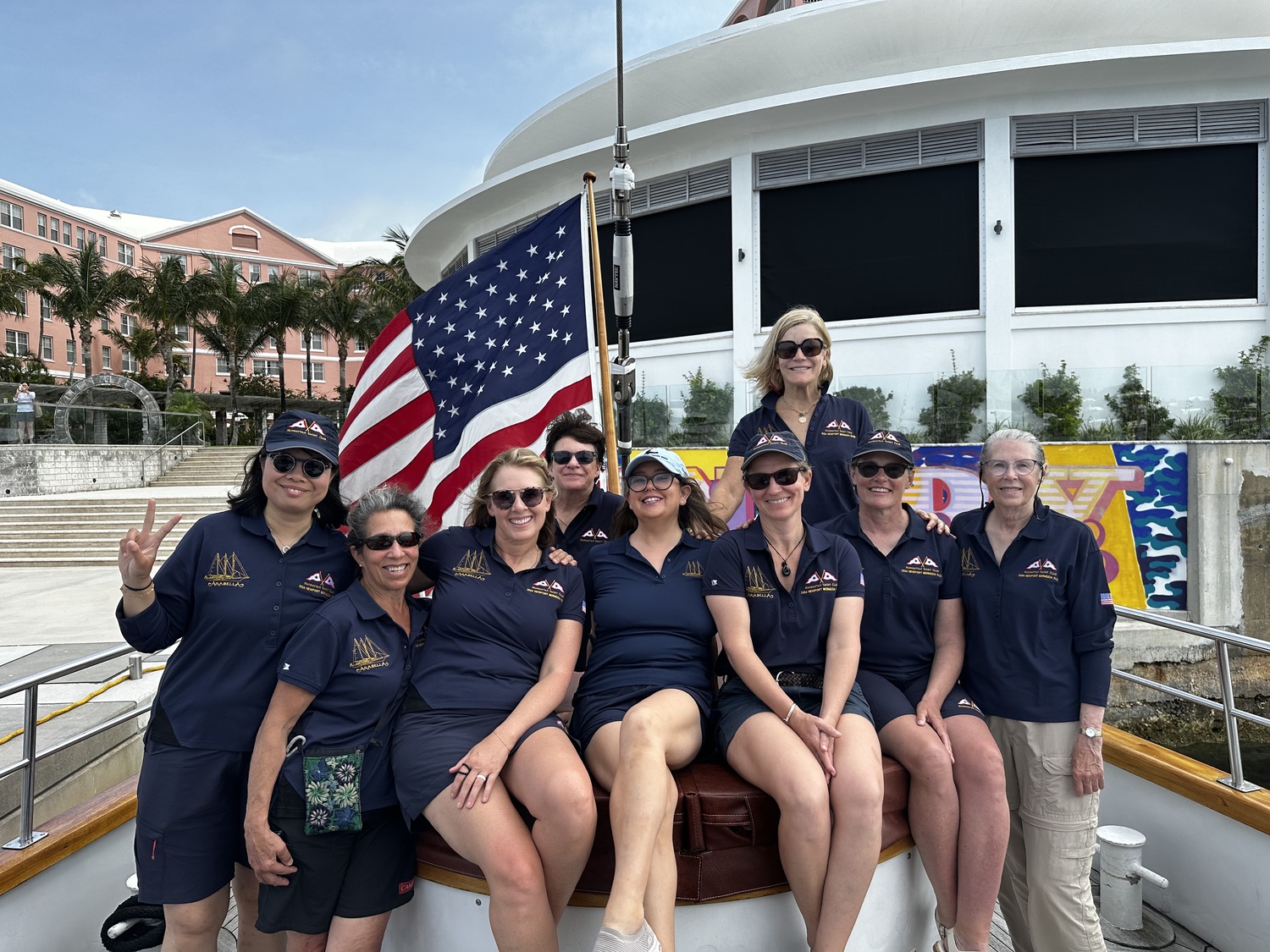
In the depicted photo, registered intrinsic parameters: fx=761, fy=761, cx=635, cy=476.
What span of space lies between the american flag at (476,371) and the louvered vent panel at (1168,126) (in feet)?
50.8

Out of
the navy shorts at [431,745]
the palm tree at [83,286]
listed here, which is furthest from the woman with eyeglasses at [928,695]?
the palm tree at [83,286]

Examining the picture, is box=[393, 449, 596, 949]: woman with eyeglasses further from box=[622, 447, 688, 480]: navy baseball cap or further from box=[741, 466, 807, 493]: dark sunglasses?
box=[741, 466, 807, 493]: dark sunglasses

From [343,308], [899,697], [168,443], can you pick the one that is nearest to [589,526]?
[899,697]

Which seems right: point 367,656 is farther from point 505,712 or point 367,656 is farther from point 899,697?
point 899,697

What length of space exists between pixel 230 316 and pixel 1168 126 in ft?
123

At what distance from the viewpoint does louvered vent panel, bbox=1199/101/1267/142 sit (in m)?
14.8

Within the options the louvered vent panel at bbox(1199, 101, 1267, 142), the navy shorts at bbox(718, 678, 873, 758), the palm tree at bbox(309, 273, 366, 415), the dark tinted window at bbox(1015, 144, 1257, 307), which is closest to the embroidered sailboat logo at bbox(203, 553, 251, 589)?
the navy shorts at bbox(718, 678, 873, 758)

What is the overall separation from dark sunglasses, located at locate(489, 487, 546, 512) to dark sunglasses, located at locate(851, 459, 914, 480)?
4.66 ft

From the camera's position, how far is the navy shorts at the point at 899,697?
3148mm

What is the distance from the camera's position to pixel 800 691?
10.1ft

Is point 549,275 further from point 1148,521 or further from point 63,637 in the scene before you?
point 1148,521

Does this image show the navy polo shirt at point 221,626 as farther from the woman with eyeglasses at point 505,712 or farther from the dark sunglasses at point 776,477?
the dark sunglasses at point 776,477

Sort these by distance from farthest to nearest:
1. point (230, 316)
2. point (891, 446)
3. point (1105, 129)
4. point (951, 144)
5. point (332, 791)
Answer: point (230, 316) → point (951, 144) → point (1105, 129) → point (891, 446) → point (332, 791)

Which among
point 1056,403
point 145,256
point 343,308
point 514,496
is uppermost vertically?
point 145,256
